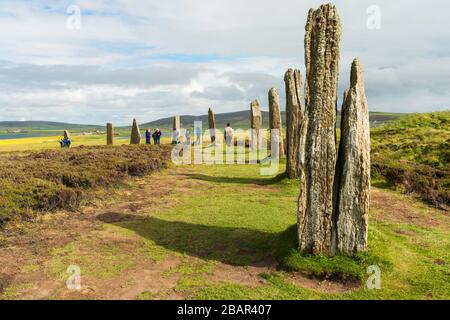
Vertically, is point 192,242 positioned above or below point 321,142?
below

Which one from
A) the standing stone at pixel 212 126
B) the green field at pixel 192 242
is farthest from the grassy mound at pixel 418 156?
the standing stone at pixel 212 126

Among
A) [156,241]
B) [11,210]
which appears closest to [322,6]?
[156,241]

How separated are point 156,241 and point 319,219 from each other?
5525mm

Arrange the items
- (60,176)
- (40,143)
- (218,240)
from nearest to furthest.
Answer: (218,240) → (60,176) → (40,143)

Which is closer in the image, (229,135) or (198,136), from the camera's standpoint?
(229,135)

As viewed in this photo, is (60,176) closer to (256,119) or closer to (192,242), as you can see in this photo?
(192,242)

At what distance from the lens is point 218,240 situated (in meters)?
13.3

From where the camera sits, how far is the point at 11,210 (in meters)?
15.2

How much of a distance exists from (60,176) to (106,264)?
10.8 meters

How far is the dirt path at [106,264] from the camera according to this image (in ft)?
31.8

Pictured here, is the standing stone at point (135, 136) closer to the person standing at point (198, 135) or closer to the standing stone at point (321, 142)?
the person standing at point (198, 135)

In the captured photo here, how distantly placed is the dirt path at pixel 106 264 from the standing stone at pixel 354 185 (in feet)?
4.51
